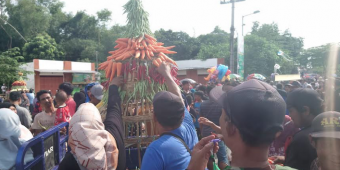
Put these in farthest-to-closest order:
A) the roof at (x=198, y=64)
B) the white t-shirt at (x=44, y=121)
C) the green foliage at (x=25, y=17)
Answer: the green foliage at (x=25, y=17) < the roof at (x=198, y=64) < the white t-shirt at (x=44, y=121)

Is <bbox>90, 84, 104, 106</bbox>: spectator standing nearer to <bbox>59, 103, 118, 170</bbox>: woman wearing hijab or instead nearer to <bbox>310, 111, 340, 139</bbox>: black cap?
<bbox>59, 103, 118, 170</bbox>: woman wearing hijab

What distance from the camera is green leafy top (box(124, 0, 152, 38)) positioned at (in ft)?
9.61

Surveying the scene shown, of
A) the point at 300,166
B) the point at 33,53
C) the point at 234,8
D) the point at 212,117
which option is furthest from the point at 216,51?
the point at 300,166

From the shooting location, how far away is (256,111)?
3.50 ft

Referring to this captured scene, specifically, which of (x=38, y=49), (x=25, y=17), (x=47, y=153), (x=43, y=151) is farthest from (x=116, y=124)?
(x=25, y=17)

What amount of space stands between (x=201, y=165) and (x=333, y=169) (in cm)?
98

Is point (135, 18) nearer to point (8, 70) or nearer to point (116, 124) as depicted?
point (116, 124)

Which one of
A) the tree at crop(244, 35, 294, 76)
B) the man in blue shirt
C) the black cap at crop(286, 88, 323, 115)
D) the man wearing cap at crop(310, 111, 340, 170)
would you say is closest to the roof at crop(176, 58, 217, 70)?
the tree at crop(244, 35, 294, 76)

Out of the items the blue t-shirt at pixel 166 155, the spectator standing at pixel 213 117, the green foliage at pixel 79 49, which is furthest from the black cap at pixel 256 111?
the green foliage at pixel 79 49

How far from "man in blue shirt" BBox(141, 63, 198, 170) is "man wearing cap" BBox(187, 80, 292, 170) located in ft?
2.39

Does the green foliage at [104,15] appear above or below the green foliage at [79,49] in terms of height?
above

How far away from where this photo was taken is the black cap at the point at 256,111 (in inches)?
42.1

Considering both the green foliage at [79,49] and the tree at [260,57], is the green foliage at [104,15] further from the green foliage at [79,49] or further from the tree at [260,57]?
the tree at [260,57]

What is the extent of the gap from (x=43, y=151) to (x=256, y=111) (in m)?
2.53
